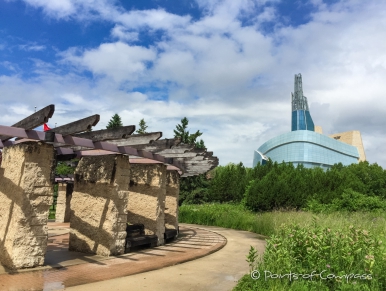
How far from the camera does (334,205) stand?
20250 mm

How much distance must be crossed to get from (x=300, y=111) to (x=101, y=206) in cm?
7441

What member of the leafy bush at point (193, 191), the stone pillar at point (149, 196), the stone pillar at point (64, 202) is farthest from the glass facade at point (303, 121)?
the stone pillar at point (149, 196)

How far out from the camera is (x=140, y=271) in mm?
6145

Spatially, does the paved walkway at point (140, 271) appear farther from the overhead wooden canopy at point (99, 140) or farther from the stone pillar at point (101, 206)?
the overhead wooden canopy at point (99, 140)

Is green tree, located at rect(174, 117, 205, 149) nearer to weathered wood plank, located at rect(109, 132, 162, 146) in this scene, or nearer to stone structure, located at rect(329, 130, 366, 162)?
weathered wood plank, located at rect(109, 132, 162, 146)

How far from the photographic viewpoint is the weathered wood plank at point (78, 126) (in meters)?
5.38

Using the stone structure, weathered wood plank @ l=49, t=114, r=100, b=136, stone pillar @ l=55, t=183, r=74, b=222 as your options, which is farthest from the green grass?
the stone structure

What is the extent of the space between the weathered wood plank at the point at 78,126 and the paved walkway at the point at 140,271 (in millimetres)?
2473

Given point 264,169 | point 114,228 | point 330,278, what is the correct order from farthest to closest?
point 264,169, point 114,228, point 330,278

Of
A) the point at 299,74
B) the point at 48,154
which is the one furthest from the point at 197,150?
the point at 299,74

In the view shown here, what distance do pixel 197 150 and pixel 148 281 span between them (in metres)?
3.67

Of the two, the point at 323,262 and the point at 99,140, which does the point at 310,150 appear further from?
the point at 323,262

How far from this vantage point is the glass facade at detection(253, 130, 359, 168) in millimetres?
66250

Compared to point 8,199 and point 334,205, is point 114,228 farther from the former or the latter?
point 334,205
